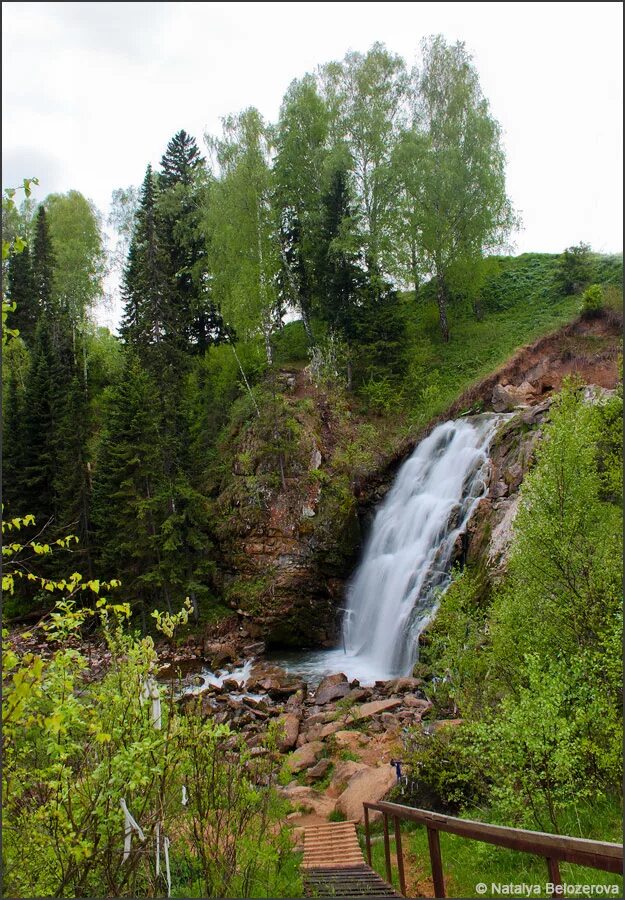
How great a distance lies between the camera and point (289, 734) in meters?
13.4

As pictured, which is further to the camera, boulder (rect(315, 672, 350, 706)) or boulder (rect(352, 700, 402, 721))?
boulder (rect(315, 672, 350, 706))

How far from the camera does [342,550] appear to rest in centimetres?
2188

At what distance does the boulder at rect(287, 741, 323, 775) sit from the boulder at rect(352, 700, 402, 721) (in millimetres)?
1198

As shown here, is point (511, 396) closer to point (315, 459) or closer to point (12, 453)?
point (315, 459)

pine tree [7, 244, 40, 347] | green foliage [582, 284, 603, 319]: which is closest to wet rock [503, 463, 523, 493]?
green foliage [582, 284, 603, 319]

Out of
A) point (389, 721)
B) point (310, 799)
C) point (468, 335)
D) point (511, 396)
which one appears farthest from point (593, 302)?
point (310, 799)

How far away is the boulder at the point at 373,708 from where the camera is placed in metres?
13.4

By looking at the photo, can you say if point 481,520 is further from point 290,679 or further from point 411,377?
point 411,377

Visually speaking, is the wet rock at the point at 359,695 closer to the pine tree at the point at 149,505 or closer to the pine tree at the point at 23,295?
the pine tree at the point at 149,505

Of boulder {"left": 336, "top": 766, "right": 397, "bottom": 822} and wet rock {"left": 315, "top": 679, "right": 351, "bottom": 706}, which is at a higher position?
boulder {"left": 336, "top": 766, "right": 397, "bottom": 822}

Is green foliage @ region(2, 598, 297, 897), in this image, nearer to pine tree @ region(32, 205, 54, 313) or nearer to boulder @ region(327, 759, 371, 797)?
boulder @ region(327, 759, 371, 797)

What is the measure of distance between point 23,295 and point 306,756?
35902 mm

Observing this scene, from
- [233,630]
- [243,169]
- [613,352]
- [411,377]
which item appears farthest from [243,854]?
[243,169]

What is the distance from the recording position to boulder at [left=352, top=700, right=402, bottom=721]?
44.0ft
